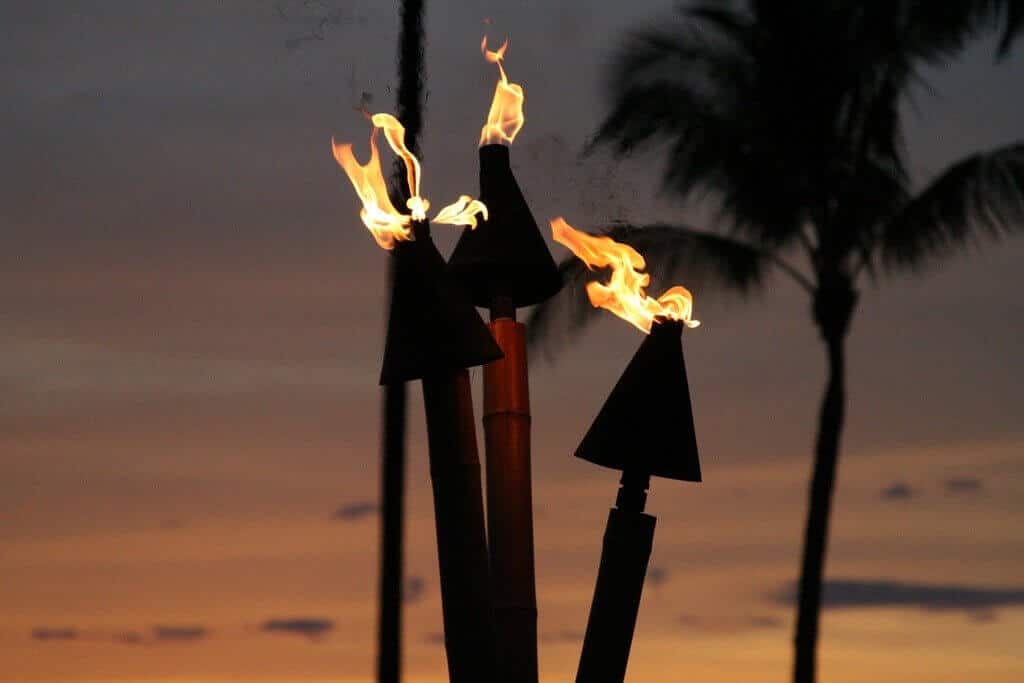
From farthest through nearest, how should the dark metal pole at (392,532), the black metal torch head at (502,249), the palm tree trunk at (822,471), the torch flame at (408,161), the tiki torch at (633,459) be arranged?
the palm tree trunk at (822,471)
the dark metal pole at (392,532)
the black metal torch head at (502,249)
the torch flame at (408,161)
the tiki torch at (633,459)

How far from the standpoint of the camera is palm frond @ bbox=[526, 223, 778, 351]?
16469 mm

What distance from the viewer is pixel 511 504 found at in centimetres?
895

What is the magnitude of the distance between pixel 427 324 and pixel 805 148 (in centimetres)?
862

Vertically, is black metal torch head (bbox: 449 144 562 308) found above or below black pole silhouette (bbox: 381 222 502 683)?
above

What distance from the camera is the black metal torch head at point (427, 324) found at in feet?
27.4

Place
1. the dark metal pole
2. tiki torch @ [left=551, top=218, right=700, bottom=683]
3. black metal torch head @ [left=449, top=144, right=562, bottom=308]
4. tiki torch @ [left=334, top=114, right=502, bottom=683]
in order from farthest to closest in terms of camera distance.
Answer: the dark metal pole → black metal torch head @ [left=449, top=144, right=562, bottom=308] → tiki torch @ [left=551, top=218, right=700, bottom=683] → tiki torch @ [left=334, top=114, right=502, bottom=683]

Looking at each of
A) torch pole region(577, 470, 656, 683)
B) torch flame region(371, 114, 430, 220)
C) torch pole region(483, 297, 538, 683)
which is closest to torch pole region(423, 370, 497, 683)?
torch pole region(483, 297, 538, 683)

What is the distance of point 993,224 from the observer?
15.7 meters

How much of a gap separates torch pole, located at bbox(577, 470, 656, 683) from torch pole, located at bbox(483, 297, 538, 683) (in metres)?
0.39

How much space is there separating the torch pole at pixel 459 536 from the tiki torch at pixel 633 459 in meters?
0.56

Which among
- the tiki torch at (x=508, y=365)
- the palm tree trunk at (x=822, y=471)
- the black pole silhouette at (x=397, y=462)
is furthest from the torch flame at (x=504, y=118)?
the palm tree trunk at (x=822, y=471)

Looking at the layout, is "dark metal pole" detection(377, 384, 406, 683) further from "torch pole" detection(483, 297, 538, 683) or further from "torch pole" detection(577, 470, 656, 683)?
"torch pole" detection(577, 470, 656, 683)

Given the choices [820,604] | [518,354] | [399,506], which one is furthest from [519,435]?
[820,604]

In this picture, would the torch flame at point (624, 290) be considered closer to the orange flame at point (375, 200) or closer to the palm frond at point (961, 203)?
the orange flame at point (375, 200)
